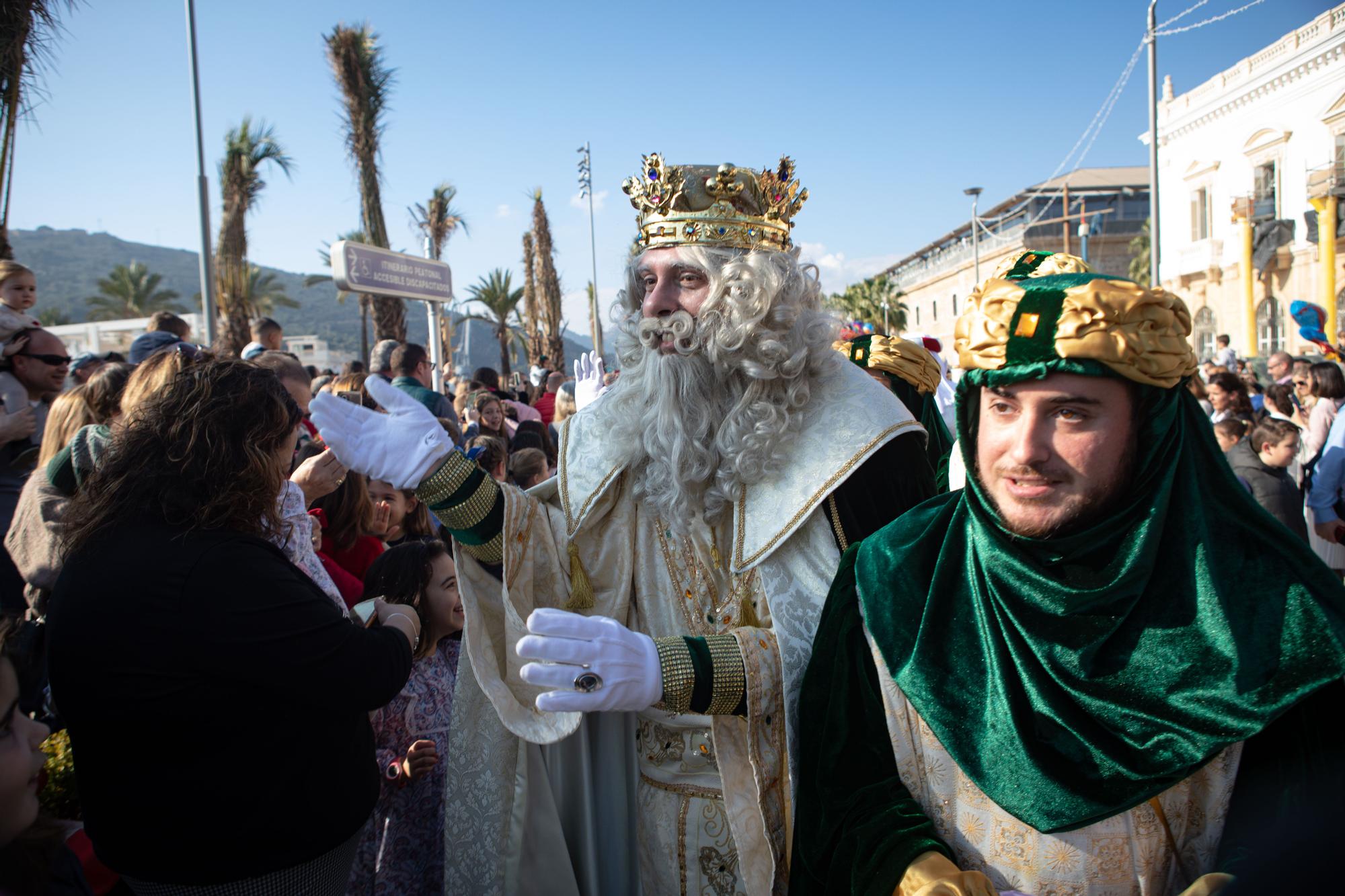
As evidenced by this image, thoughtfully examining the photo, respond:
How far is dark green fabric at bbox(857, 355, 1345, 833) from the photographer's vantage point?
133 centimetres

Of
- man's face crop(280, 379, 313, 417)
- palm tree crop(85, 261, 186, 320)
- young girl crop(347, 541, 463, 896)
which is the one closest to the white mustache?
young girl crop(347, 541, 463, 896)

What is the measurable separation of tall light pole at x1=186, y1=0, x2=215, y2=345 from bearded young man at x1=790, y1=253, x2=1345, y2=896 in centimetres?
770

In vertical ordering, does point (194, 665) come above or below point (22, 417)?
below

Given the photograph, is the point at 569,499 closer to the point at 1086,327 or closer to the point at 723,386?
the point at 723,386

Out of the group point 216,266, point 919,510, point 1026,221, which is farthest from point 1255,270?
point 919,510

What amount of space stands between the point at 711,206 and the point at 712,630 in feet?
3.85

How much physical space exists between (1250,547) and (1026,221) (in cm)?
4268

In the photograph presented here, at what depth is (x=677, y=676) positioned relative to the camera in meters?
1.82

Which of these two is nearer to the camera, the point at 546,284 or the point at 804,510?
the point at 804,510

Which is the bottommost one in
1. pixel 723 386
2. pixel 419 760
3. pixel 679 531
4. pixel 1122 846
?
pixel 419 760

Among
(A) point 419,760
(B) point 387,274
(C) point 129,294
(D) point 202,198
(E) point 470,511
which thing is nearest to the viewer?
(E) point 470,511

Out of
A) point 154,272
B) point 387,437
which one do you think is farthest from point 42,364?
point 154,272

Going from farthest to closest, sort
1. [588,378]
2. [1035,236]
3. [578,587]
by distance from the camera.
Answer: [1035,236] < [588,378] < [578,587]

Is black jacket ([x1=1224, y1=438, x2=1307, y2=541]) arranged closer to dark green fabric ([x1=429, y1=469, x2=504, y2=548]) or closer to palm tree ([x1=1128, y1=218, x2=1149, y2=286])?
dark green fabric ([x1=429, y1=469, x2=504, y2=548])
